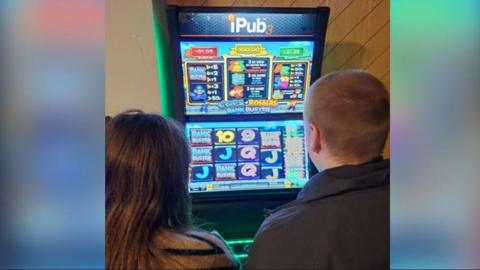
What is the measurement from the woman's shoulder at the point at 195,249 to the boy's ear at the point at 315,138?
347 millimetres

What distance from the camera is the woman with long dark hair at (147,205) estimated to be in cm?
123

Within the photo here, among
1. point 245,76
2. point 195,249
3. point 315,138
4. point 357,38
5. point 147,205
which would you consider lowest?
point 195,249

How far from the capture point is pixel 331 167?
4.44ft

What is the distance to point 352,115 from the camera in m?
1.32

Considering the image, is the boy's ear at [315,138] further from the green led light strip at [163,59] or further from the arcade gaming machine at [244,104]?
the green led light strip at [163,59]

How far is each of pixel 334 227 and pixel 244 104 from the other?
2.68ft

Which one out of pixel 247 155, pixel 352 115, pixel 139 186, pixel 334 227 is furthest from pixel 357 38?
pixel 139 186

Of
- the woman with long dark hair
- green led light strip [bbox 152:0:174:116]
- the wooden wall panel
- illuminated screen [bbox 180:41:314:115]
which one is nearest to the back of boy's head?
the woman with long dark hair

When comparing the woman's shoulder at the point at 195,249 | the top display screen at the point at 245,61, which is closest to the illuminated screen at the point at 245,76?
the top display screen at the point at 245,61

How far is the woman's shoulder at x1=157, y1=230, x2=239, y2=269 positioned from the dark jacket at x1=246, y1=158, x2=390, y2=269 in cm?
8

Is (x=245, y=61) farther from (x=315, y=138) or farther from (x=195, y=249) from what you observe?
(x=195, y=249)
